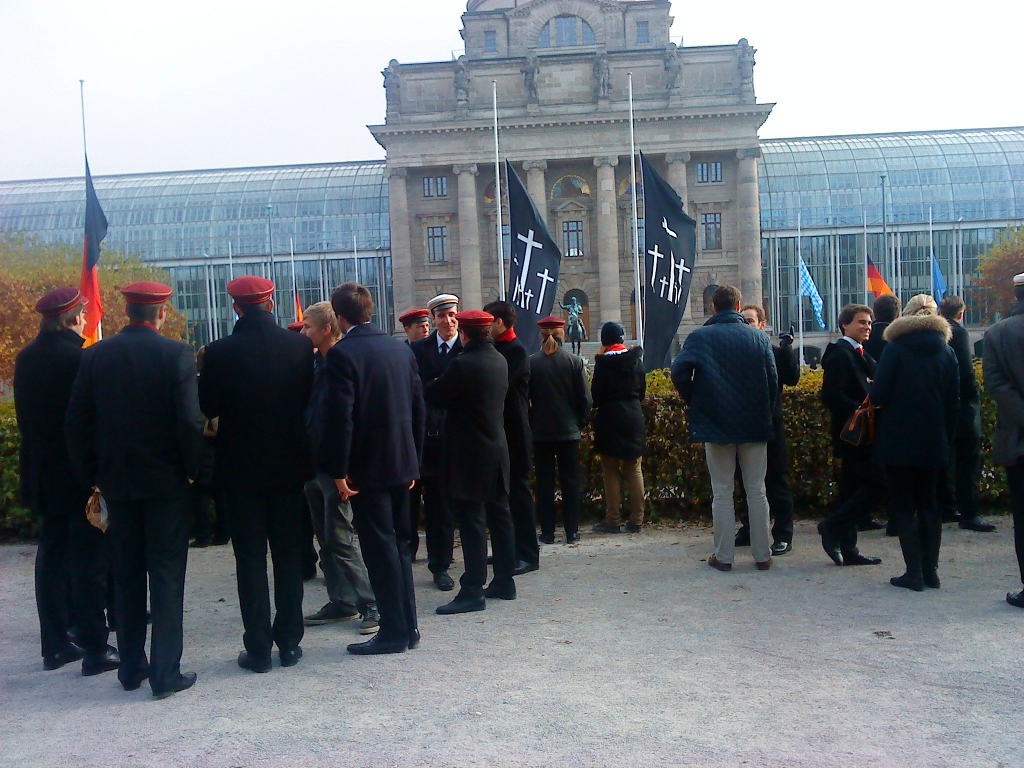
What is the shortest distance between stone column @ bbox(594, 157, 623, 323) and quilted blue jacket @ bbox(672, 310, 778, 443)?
53634 mm

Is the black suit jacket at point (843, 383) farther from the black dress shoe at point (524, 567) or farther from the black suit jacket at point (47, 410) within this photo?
the black suit jacket at point (47, 410)

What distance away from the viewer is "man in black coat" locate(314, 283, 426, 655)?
5.72m

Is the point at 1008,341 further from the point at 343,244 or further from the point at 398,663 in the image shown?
the point at 343,244

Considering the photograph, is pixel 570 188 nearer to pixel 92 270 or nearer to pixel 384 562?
pixel 92 270

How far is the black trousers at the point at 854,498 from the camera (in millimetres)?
7633

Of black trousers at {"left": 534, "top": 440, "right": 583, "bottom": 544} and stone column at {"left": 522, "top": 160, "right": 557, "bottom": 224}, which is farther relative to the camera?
stone column at {"left": 522, "top": 160, "right": 557, "bottom": 224}

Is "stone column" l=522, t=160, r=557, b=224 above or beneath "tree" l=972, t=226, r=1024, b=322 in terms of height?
above

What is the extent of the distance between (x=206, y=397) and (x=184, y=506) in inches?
26.7

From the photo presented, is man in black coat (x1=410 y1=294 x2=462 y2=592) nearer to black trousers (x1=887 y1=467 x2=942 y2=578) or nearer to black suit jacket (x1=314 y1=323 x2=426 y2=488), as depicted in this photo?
black suit jacket (x1=314 y1=323 x2=426 y2=488)

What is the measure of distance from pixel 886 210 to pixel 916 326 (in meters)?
62.8

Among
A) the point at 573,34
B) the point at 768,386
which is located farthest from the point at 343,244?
the point at 768,386

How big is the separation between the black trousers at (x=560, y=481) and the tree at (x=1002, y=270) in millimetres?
47188

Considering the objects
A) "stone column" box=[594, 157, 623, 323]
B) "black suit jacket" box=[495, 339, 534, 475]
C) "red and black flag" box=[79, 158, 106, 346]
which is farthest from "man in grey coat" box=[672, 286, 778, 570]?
"stone column" box=[594, 157, 623, 323]

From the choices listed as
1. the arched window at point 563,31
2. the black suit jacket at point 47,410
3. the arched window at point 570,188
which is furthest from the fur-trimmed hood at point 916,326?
the arched window at point 563,31
